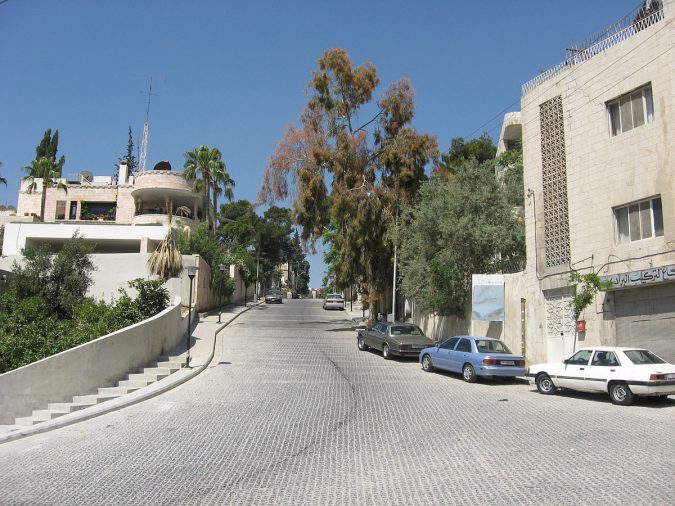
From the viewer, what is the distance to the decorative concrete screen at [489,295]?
21547mm

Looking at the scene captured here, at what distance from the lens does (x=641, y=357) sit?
1327 centimetres

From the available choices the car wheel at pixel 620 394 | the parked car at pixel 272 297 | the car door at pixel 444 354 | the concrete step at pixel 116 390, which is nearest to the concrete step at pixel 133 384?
the concrete step at pixel 116 390

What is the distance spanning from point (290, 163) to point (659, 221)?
2111 centimetres

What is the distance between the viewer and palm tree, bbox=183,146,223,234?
46719 millimetres

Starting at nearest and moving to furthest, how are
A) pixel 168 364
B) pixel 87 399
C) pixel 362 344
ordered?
pixel 87 399
pixel 168 364
pixel 362 344

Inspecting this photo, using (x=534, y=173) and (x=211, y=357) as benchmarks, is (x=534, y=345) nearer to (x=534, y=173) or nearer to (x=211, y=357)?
(x=534, y=173)

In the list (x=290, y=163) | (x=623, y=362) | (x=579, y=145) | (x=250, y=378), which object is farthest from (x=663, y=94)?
(x=290, y=163)

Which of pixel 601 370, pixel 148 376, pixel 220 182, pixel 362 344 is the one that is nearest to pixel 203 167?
pixel 220 182

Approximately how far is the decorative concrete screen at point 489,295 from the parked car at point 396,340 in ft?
8.00

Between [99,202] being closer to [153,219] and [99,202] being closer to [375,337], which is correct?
[153,219]

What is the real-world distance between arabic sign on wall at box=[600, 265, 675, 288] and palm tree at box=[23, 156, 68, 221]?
45.7 metres

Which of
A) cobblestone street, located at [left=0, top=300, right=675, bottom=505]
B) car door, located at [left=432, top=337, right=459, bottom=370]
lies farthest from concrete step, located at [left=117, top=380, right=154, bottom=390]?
car door, located at [left=432, top=337, right=459, bottom=370]

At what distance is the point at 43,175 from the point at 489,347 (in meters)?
45.0

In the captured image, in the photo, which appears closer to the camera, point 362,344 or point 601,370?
point 601,370
